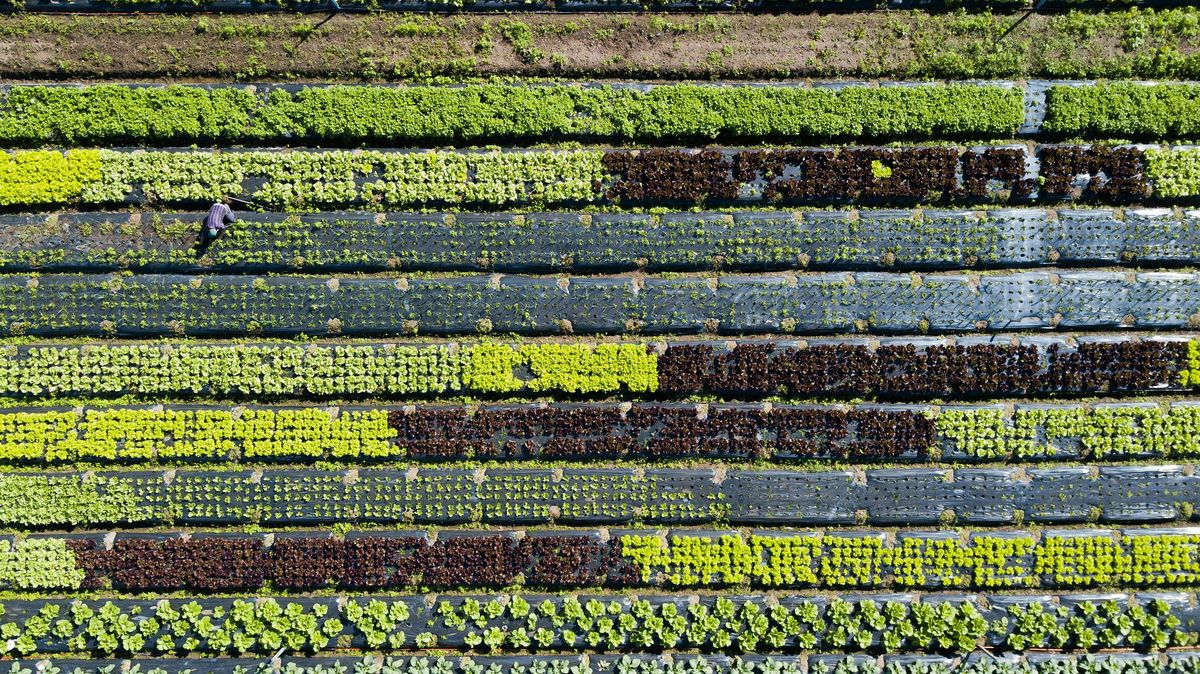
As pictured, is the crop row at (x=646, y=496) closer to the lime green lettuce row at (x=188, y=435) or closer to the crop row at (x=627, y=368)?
the lime green lettuce row at (x=188, y=435)

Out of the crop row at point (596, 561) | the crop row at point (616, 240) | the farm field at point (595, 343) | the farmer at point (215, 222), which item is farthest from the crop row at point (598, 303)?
the crop row at point (596, 561)

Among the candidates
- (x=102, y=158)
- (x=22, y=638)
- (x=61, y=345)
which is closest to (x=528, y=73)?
(x=102, y=158)

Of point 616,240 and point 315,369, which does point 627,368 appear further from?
point 315,369

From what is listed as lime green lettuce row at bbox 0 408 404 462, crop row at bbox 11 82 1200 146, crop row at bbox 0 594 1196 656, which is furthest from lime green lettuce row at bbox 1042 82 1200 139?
lime green lettuce row at bbox 0 408 404 462

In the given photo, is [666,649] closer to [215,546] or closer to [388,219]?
[215,546]

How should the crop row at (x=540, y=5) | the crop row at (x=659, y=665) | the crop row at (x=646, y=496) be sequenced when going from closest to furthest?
the crop row at (x=659, y=665) < the crop row at (x=646, y=496) < the crop row at (x=540, y=5)
